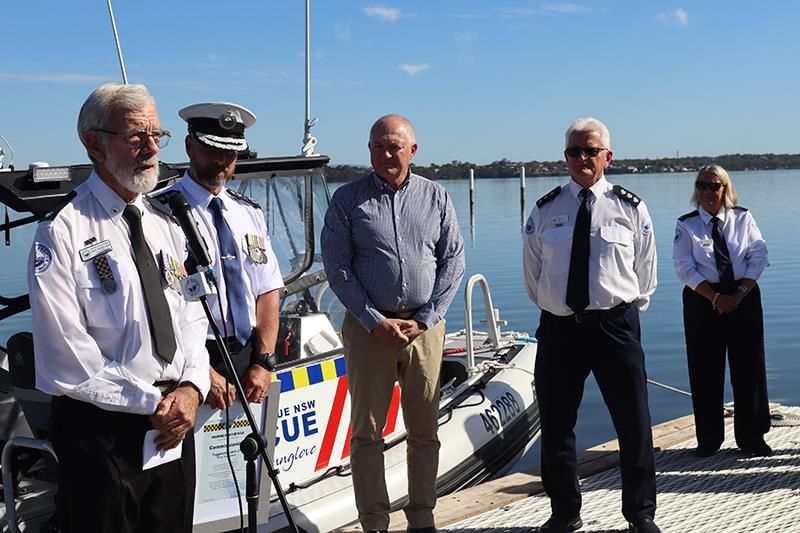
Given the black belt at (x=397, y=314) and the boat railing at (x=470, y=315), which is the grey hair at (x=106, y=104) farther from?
the boat railing at (x=470, y=315)

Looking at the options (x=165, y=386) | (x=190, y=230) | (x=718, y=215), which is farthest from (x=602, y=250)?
(x=165, y=386)

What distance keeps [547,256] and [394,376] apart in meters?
0.87

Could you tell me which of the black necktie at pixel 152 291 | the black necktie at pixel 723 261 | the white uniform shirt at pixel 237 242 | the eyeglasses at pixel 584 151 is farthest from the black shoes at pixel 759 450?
the black necktie at pixel 152 291

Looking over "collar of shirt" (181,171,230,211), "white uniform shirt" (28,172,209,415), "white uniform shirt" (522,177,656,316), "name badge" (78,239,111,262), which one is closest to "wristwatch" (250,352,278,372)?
"collar of shirt" (181,171,230,211)

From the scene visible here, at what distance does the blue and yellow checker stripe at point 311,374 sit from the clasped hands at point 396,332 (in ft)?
2.22

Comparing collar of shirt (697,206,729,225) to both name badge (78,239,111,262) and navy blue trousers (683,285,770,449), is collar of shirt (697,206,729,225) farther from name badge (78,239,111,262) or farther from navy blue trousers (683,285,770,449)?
name badge (78,239,111,262)

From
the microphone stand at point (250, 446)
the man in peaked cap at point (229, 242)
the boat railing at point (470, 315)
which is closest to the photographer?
the microphone stand at point (250, 446)

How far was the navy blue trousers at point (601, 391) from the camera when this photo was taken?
4027mm

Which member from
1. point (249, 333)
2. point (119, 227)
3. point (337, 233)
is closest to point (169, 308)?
point (119, 227)

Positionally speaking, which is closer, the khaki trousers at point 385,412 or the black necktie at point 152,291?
the black necktie at point 152,291

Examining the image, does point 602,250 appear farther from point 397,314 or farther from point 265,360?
point 265,360

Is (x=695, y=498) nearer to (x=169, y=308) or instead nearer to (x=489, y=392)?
(x=489, y=392)

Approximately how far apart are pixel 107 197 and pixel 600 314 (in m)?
2.26

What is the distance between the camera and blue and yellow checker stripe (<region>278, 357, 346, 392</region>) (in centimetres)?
444
